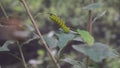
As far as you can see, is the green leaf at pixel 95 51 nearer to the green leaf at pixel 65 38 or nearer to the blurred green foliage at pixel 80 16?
the green leaf at pixel 65 38

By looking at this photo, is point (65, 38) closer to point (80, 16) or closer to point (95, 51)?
point (95, 51)

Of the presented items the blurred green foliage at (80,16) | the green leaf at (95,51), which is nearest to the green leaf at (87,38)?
the green leaf at (95,51)

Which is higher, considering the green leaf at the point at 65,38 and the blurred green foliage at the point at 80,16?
the blurred green foliage at the point at 80,16

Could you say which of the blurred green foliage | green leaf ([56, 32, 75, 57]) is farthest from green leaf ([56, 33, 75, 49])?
the blurred green foliage

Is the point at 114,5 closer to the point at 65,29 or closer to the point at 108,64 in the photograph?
the point at 108,64

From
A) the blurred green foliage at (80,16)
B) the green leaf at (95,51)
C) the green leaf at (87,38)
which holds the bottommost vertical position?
the green leaf at (95,51)

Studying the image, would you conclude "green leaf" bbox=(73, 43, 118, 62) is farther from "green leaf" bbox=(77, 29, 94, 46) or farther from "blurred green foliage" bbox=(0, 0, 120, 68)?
"blurred green foliage" bbox=(0, 0, 120, 68)

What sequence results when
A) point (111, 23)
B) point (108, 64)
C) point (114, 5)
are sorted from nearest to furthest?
point (108, 64) < point (114, 5) < point (111, 23)

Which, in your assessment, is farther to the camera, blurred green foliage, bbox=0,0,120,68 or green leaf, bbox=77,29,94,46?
blurred green foliage, bbox=0,0,120,68

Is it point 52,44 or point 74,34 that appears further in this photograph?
point 52,44

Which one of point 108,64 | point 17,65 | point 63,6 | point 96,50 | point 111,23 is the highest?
point 63,6

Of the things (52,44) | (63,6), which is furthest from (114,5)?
(52,44)
